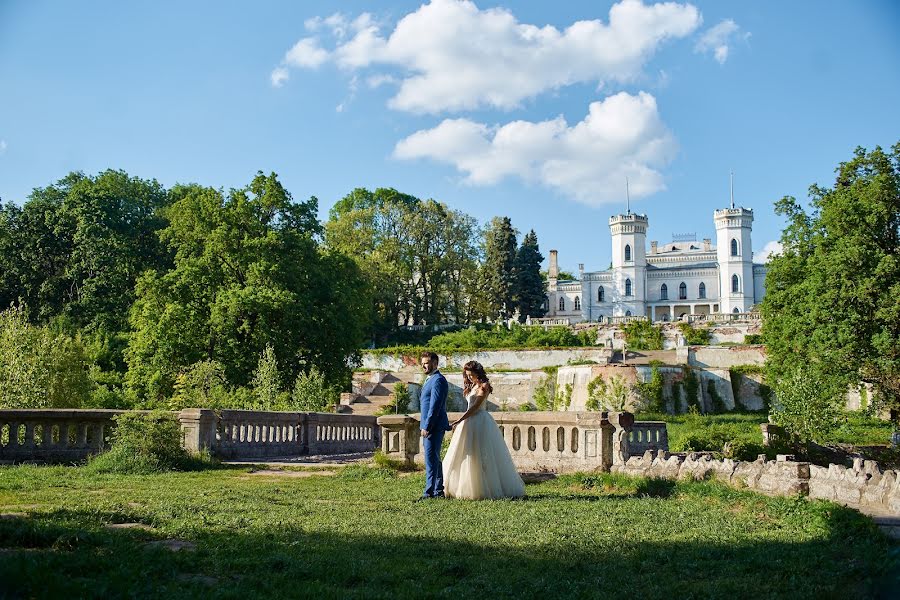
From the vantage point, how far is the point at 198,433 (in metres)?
13.2

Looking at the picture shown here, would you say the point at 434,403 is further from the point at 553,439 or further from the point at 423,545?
the point at 423,545

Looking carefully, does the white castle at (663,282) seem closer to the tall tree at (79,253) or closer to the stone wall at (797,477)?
the tall tree at (79,253)

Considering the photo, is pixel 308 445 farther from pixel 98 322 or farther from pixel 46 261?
pixel 46 261

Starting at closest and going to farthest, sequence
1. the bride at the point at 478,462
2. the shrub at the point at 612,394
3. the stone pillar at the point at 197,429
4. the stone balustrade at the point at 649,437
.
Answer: the bride at the point at 478,462, the stone pillar at the point at 197,429, the stone balustrade at the point at 649,437, the shrub at the point at 612,394

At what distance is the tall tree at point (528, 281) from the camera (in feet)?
236

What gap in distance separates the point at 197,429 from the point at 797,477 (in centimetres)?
875

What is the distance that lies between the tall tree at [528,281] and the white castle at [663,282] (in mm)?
12151

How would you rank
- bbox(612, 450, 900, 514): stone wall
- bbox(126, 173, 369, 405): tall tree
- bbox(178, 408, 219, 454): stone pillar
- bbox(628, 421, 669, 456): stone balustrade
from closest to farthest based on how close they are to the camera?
1. bbox(612, 450, 900, 514): stone wall
2. bbox(178, 408, 219, 454): stone pillar
3. bbox(628, 421, 669, 456): stone balustrade
4. bbox(126, 173, 369, 405): tall tree

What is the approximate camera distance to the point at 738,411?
4728 centimetres

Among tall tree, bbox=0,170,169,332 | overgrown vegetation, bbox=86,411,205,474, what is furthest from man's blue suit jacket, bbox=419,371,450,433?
tall tree, bbox=0,170,169,332

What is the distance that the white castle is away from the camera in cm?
8488

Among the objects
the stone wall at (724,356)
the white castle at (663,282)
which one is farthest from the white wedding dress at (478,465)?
the white castle at (663,282)

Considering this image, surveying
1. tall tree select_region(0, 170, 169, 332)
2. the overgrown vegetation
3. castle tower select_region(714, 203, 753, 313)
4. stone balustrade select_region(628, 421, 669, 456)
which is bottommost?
stone balustrade select_region(628, 421, 669, 456)

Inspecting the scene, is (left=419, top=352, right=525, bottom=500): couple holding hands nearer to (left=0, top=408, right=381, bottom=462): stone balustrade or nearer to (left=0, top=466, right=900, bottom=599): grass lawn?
(left=0, top=466, right=900, bottom=599): grass lawn
